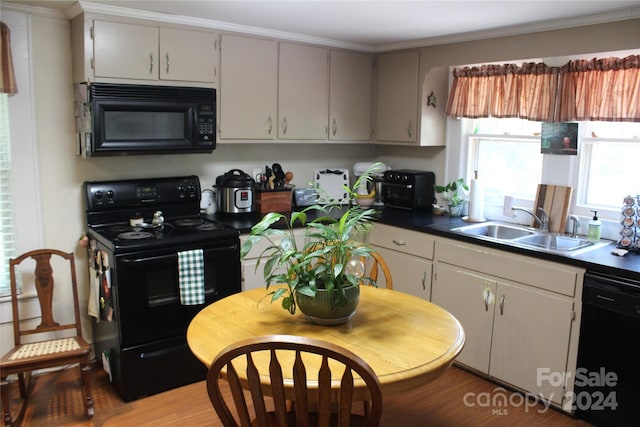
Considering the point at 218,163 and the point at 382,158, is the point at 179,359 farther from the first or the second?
the point at 382,158

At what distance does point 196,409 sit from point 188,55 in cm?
209

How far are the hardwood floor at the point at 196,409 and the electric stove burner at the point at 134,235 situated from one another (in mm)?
899

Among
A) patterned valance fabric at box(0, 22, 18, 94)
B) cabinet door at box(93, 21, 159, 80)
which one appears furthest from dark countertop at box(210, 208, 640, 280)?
patterned valance fabric at box(0, 22, 18, 94)

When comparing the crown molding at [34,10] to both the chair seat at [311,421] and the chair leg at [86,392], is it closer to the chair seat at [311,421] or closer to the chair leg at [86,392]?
the chair leg at [86,392]

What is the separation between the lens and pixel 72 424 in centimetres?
270

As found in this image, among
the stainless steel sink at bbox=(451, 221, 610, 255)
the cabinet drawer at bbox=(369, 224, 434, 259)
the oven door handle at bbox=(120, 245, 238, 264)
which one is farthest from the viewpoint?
the cabinet drawer at bbox=(369, 224, 434, 259)

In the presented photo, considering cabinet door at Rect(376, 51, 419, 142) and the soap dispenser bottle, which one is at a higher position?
cabinet door at Rect(376, 51, 419, 142)

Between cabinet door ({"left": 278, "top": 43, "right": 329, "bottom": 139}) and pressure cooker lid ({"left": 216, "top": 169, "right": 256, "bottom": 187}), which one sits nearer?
pressure cooker lid ({"left": 216, "top": 169, "right": 256, "bottom": 187})

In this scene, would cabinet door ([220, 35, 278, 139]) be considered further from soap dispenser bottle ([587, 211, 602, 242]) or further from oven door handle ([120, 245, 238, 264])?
soap dispenser bottle ([587, 211, 602, 242])

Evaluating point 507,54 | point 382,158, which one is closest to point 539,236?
point 507,54

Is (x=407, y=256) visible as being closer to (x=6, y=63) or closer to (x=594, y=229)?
(x=594, y=229)

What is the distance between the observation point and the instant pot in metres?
3.70

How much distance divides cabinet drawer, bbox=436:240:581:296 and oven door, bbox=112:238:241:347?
135cm

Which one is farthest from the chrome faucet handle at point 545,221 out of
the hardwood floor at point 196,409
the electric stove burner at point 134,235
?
the electric stove burner at point 134,235
